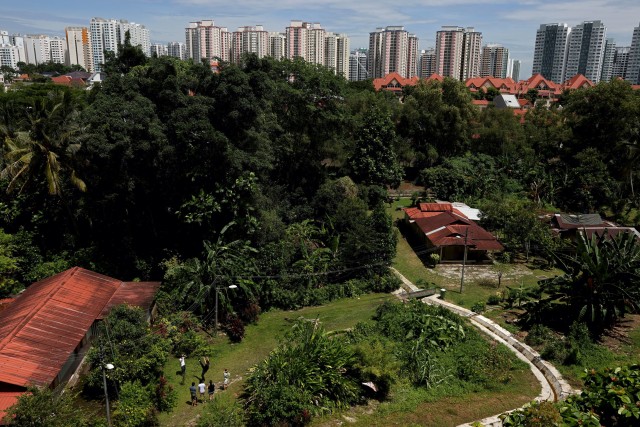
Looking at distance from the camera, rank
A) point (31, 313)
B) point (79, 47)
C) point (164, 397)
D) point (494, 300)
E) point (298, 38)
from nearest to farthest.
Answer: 1. point (164, 397)
2. point (31, 313)
3. point (494, 300)
4. point (298, 38)
5. point (79, 47)

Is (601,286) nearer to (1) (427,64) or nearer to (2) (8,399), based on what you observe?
(2) (8,399)

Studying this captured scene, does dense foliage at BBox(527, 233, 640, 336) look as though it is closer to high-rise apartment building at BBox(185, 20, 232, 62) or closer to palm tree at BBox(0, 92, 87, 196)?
palm tree at BBox(0, 92, 87, 196)

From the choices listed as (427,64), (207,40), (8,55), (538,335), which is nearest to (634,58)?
(427,64)

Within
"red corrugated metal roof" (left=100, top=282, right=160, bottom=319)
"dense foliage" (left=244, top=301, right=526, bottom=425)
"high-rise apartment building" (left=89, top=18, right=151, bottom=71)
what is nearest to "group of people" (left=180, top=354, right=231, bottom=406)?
"dense foliage" (left=244, top=301, right=526, bottom=425)

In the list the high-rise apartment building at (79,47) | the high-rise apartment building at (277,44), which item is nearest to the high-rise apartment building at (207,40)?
the high-rise apartment building at (277,44)

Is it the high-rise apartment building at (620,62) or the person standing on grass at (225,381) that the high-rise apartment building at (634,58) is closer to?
the high-rise apartment building at (620,62)

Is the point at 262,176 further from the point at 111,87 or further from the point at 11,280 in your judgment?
the point at 11,280
